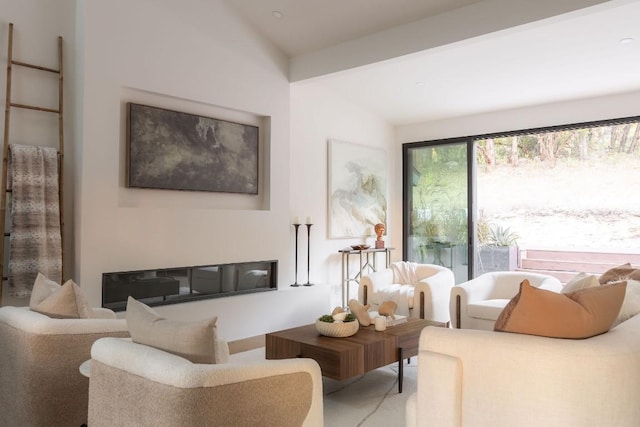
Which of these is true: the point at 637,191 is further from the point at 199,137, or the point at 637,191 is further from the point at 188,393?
the point at 188,393

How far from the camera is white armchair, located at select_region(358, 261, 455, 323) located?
5262mm

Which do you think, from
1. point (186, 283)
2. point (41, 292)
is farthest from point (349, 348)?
point (186, 283)

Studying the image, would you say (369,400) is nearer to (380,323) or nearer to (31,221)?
(380,323)

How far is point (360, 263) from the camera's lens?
6.80 metres

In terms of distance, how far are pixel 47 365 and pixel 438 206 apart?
5.70 metres

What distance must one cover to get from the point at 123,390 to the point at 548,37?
4.51 m

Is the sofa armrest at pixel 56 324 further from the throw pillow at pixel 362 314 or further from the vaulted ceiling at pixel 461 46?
the vaulted ceiling at pixel 461 46

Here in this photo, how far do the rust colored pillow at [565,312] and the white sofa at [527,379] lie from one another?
48 millimetres

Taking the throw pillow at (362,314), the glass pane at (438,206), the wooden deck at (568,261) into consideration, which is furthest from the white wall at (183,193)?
the wooden deck at (568,261)

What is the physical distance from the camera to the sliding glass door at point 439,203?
22.6 feet

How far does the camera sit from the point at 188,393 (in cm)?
167

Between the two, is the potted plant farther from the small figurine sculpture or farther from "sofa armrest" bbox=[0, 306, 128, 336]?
"sofa armrest" bbox=[0, 306, 128, 336]

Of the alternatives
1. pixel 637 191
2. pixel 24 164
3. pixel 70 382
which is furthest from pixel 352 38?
pixel 637 191

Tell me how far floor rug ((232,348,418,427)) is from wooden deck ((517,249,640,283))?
6033 millimetres
